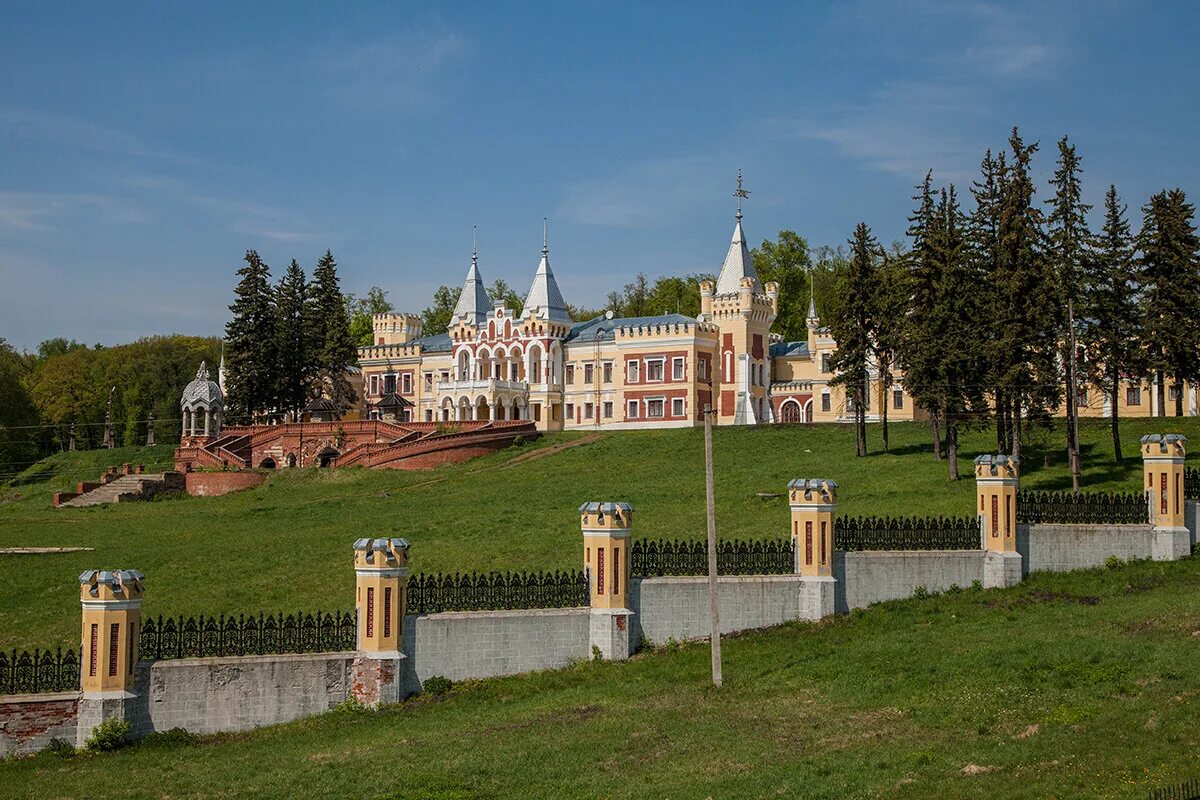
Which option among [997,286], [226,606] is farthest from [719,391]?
[226,606]

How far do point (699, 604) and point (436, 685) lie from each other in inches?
228

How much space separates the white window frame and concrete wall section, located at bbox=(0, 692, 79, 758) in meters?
55.5

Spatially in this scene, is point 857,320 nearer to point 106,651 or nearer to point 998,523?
point 998,523

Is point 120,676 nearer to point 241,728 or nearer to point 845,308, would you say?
point 241,728

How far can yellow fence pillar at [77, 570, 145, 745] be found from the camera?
2134 cm

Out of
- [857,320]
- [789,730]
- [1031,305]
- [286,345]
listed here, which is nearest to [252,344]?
[286,345]

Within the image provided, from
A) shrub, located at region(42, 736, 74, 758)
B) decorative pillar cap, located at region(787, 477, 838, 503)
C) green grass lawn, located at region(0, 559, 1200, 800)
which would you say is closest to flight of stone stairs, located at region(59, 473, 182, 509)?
shrub, located at region(42, 736, 74, 758)

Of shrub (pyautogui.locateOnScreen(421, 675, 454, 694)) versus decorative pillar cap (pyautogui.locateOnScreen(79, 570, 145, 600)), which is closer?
decorative pillar cap (pyautogui.locateOnScreen(79, 570, 145, 600))

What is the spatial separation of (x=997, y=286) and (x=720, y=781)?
30.5 meters

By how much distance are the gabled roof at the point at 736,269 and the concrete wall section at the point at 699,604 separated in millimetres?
48694

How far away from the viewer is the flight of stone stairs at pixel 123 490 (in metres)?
59.7

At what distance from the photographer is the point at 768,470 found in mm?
51312

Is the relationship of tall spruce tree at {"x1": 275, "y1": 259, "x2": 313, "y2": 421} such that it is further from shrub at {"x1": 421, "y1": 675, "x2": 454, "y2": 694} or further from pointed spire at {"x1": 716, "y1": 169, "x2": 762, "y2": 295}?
shrub at {"x1": 421, "y1": 675, "x2": 454, "y2": 694}

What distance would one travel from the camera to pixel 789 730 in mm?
19938
